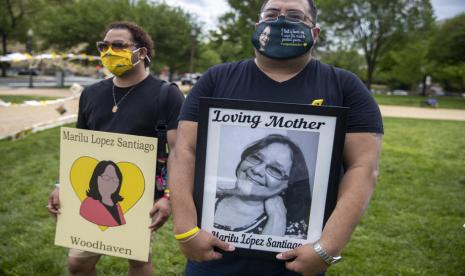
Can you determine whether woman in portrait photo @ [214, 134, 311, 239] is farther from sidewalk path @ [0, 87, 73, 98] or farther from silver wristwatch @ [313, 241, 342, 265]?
sidewalk path @ [0, 87, 73, 98]

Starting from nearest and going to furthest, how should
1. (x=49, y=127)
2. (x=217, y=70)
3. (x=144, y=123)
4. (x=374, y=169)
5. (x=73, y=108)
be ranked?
(x=374, y=169) < (x=217, y=70) < (x=144, y=123) < (x=49, y=127) < (x=73, y=108)

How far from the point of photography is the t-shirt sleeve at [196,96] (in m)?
1.76

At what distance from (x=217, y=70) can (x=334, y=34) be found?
38072 millimetres

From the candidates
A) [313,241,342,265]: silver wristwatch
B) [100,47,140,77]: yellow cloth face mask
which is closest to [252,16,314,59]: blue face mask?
[313,241,342,265]: silver wristwatch

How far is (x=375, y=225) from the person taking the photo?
5148mm

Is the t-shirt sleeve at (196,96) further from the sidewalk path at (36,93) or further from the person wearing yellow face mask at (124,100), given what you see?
the sidewalk path at (36,93)

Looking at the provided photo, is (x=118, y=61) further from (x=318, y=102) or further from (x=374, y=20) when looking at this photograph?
(x=374, y=20)

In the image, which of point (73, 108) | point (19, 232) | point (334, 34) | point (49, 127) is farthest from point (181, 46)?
point (19, 232)

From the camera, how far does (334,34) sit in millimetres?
37656

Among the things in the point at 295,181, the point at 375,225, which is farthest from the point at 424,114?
the point at 295,181

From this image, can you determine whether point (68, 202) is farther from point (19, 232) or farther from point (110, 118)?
point (19, 232)

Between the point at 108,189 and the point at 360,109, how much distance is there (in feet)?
4.64

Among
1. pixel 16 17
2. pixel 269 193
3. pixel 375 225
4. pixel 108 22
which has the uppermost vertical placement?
pixel 16 17

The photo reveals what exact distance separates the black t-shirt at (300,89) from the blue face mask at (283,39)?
99mm
